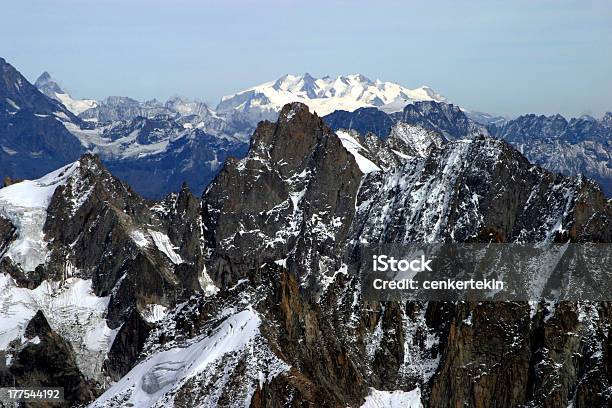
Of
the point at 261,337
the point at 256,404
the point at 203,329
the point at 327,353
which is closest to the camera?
the point at 256,404

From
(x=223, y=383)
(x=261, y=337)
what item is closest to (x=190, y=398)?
(x=223, y=383)

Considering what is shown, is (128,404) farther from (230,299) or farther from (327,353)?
(327,353)

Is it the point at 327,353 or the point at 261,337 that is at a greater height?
the point at 261,337

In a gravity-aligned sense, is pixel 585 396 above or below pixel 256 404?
below

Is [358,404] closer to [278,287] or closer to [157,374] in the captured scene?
[278,287]

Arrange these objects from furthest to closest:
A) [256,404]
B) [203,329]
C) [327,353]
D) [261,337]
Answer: [327,353] → [203,329] → [261,337] → [256,404]

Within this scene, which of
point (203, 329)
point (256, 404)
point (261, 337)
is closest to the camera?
point (256, 404)

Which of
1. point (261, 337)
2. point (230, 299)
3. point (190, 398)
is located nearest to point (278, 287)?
point (230, 299)

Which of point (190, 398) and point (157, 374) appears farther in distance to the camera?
point (157, 374)

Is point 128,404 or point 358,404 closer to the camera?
point 128,404
